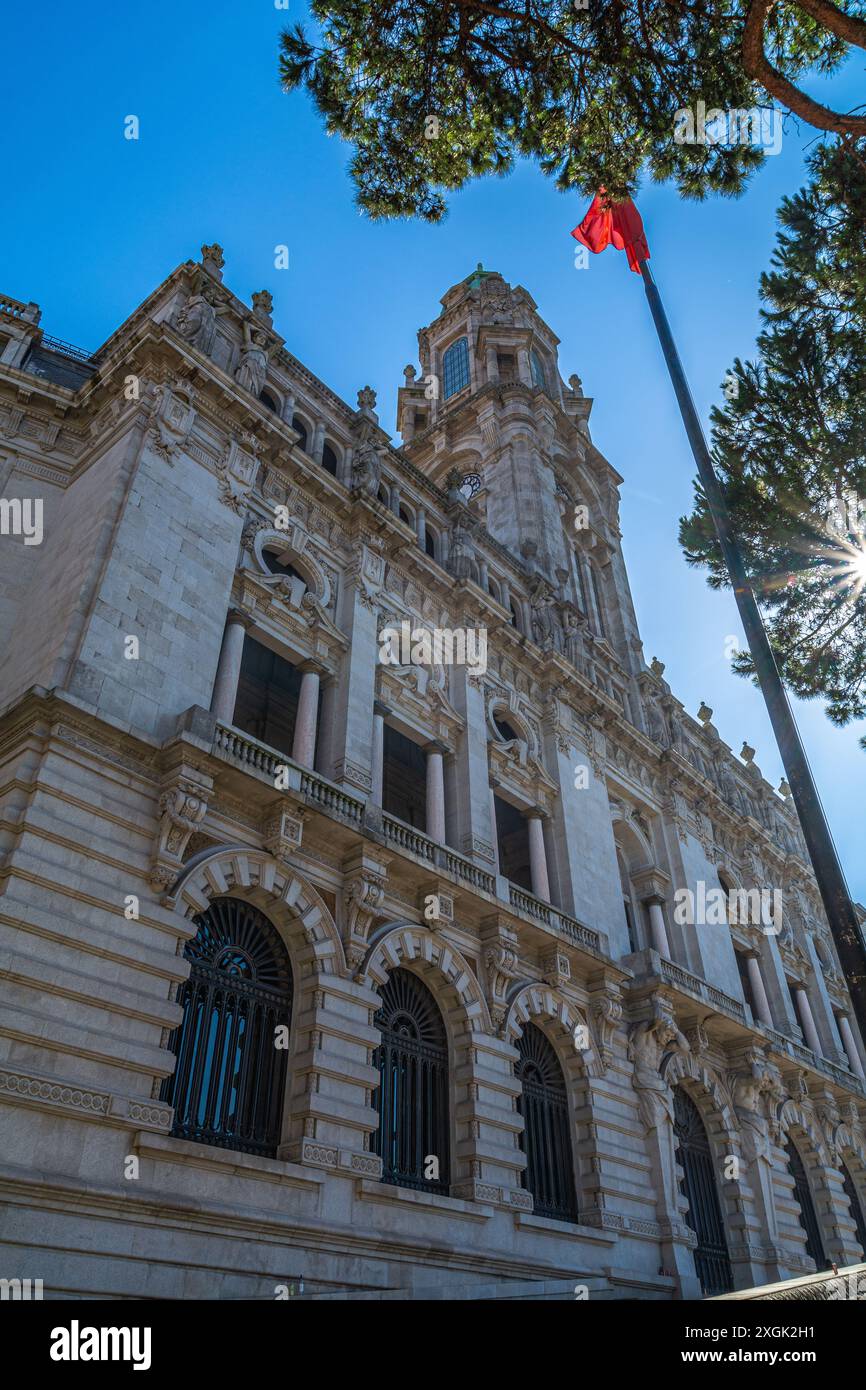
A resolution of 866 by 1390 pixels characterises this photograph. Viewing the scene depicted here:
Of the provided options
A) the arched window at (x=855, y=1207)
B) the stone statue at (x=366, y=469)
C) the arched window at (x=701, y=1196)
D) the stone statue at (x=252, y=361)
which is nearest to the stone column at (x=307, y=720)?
the stone statue at (x=366, y=469)

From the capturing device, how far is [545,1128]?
773 inches

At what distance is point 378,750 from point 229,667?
4129mm

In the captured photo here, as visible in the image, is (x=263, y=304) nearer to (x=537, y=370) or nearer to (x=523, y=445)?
(x=523, y=445)

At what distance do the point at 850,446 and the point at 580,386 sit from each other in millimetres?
36008

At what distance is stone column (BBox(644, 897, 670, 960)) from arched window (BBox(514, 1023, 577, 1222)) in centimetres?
815

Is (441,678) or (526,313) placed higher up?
(526,313)

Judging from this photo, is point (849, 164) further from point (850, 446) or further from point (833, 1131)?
point (833, 1131)

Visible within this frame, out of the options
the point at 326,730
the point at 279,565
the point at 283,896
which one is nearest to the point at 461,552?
the point at 279,565

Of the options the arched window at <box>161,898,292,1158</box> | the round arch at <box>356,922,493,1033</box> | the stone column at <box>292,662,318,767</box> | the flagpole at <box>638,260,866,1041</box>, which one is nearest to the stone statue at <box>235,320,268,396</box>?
the stone column at <box>292,662,318,767</box>

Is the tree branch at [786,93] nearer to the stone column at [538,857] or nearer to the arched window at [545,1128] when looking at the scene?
the stone column at [538,857]

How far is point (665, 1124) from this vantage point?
2192 centimetres

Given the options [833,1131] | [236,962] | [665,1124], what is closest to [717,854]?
[833,1131]

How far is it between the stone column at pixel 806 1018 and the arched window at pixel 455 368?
32.2m

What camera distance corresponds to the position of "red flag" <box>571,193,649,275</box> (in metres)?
20.7
